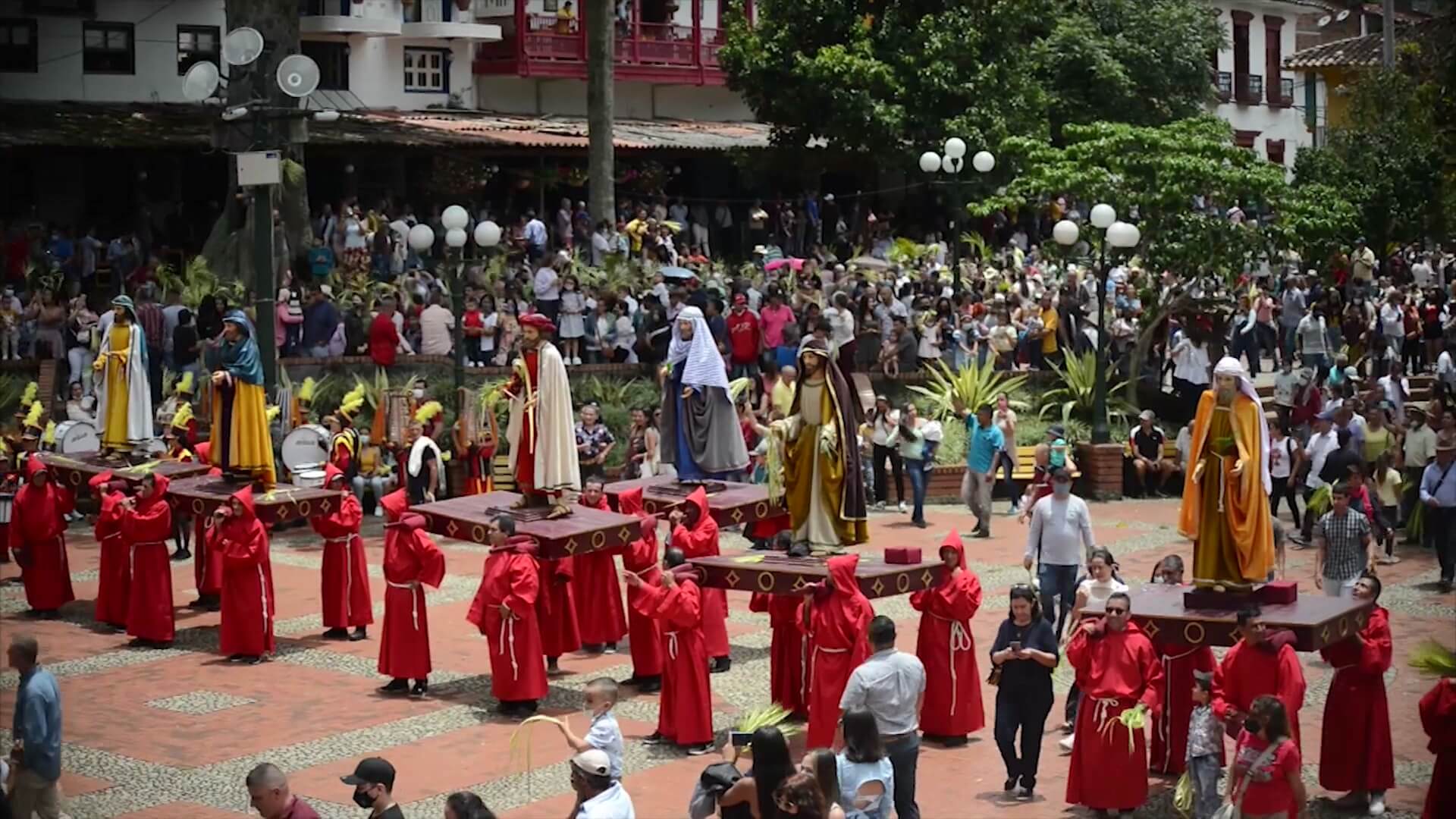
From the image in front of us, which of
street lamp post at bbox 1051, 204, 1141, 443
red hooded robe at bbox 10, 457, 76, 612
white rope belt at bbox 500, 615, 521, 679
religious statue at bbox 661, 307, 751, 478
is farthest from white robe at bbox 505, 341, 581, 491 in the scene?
street lamp post at bbox 1051, 204, 1141, 443

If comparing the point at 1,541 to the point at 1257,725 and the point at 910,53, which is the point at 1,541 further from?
the point at 910,53

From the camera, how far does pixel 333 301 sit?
31.2 metres

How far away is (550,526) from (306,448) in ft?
27.5

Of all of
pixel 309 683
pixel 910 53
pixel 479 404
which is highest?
pixel 910 53

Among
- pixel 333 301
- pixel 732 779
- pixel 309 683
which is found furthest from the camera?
pixel 333 301

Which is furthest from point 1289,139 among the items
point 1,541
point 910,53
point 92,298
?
point 1,541

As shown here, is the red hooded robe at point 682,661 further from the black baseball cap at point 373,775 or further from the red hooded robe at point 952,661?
the black baseball cap at point 373,775

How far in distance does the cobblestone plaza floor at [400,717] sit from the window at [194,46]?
18.7 metres

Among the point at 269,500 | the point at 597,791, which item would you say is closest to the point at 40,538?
the point at 269,500

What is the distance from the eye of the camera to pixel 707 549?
62.5ft

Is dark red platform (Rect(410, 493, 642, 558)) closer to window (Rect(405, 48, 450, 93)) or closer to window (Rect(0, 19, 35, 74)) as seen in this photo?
window (Rect(0, 19, 35, 74))

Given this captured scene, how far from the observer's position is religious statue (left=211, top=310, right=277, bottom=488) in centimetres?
2059

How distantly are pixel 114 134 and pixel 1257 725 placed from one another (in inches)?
1076

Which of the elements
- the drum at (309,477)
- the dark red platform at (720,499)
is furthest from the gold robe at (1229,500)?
the drum at (309,477)
